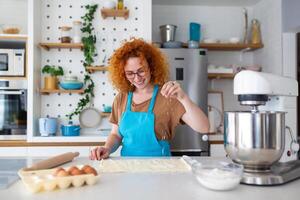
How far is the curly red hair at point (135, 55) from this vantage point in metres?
1.67

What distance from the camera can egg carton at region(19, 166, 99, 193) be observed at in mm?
854

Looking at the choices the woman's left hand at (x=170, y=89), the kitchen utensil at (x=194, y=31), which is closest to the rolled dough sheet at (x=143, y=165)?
the woman's left hand at (x=170, y=89)

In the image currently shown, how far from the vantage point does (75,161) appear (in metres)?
1.31

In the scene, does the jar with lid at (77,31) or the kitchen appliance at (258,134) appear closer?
the kitchen appliance at (258,134)

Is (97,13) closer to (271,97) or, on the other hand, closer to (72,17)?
(72,17)

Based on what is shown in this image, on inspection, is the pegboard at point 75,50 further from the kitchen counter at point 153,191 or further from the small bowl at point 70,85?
the kitchen counter at point 153,191

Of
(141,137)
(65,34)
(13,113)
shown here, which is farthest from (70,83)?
(141,137)

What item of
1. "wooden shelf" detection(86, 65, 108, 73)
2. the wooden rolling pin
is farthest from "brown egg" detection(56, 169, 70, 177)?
"wooden shelf" detection(86, 65, 108, 73)

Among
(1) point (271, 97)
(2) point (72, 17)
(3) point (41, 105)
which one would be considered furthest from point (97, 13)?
(1) point (271, 97)

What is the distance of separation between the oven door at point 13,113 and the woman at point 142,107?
4.69ft

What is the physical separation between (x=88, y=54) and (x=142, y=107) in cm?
146

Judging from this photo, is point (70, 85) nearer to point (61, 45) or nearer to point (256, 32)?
point (61, 45)

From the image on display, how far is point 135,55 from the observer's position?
167cm

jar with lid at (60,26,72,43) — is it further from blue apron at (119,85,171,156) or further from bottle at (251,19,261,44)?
bottle at (251,19,261,44)
